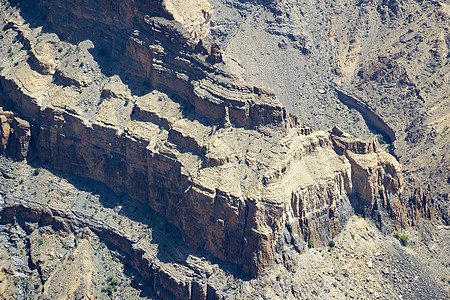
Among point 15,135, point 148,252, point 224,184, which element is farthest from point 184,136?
point 15,135

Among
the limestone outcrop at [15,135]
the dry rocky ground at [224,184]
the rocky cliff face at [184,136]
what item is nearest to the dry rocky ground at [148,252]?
the dry rocky ground at [224,184]

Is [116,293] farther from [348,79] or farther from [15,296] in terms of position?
[348,79]

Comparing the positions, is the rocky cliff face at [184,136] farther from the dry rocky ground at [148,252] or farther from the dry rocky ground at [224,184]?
the dry rocky ground at [148,252]

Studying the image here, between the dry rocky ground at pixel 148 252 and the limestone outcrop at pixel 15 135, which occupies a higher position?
the limestone outcrop at pixel 15 135

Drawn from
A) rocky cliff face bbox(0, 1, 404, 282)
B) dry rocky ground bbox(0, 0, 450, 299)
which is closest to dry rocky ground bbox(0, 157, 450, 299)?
dry rocky ground bbox(0, 0, 450, 299)

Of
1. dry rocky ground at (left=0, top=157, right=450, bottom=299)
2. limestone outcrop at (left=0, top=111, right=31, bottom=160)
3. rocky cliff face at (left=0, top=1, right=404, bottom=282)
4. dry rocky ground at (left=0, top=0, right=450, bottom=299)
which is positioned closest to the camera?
rocky cliff face at (left=0, top=1, right=404, bottom=282)

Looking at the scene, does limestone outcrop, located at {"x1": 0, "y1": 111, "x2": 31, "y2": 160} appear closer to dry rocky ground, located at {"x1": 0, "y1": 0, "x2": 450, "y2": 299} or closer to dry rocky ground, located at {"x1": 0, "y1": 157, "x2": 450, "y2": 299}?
dry rocky ground, located at {"x1": 0, "y1": 0, "x2": 450, "y2": 299}

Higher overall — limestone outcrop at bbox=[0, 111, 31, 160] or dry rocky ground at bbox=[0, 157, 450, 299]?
limestone outcrop at bbox=[0, 111, 31, 160]

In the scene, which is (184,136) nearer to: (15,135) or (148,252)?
(148,252)
